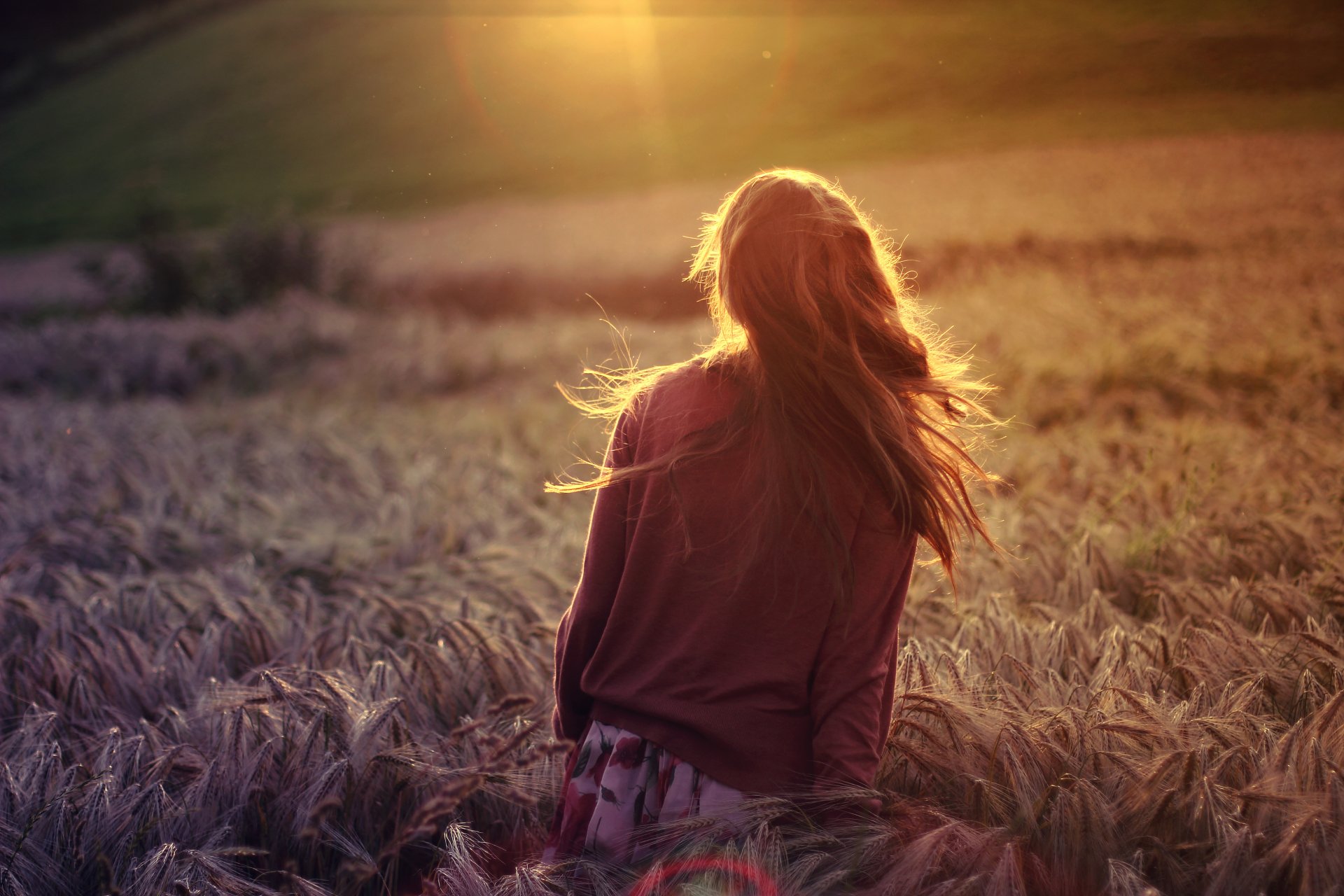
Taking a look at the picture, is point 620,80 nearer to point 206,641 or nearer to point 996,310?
point 996,310

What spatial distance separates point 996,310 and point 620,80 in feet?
60.6

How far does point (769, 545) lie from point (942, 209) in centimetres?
1365

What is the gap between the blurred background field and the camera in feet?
5.62

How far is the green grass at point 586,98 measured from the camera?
10.4m

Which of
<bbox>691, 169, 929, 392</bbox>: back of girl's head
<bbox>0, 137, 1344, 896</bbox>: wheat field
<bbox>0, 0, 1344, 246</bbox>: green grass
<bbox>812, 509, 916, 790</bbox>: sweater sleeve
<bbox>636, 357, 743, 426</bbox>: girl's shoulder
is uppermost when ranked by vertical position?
<bbox>0, 0, 1344, 246</bbox>: green grass

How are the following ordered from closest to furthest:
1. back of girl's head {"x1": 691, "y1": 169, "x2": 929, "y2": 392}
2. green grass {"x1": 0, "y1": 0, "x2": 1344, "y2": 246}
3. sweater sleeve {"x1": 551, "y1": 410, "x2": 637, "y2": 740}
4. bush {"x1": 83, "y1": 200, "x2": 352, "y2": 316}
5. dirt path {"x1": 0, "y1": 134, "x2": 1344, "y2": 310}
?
1. back of girl's head {"x1": 691, "y1": 169, "x2": 929, "y2": 392}
2. sweater sleeve {"x1": 551, "y1": 410, "x2": 637, "y2": 740}
3. dirt path {"x1": 0, "y1": 134, "x2": 1344, "y2": 310}
4. green grass {"x1": 0, "y1": 0, "x2": 1344, "y2": 246}
5. bush {"x1": 83, "y1": 200, "x2": 352, "y2": 316}

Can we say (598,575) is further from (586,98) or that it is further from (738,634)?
(586,98)

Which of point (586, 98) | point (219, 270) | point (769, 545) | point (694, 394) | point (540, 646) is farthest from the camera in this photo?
point (586, 98)

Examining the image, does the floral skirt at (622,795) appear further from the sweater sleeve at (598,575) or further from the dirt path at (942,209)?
the dirt path at (942,209)

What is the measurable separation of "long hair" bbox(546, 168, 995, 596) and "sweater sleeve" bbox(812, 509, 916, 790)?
0.05m

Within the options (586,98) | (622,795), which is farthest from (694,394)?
(586,98)

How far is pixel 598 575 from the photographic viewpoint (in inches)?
72.8

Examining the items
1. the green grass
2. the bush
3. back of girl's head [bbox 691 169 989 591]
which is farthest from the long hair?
the bush

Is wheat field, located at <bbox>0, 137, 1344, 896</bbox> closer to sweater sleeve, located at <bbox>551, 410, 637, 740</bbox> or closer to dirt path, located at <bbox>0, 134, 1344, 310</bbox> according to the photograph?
sweater sleeve, located at <bbox>551, 410, 637, 740</bbox>
